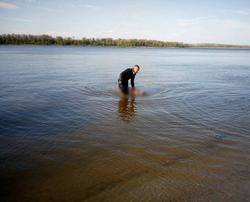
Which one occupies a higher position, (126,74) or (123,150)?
(126,74)

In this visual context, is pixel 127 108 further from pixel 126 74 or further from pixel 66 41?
pixel 66 41

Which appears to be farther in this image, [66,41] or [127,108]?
[66,41]

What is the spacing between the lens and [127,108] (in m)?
10.0

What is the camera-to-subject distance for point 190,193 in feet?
14.7

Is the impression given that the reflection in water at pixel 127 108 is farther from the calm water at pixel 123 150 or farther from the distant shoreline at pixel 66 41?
the distant shoreline at pixel 66 41

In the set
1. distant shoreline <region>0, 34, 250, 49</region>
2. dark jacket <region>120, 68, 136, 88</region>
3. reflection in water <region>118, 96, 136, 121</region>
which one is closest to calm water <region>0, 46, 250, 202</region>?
reflection in water <region>118, 96, 136, 121</region>

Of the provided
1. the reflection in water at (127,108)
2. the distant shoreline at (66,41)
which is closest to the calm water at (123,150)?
the reflection in water at (127,108)

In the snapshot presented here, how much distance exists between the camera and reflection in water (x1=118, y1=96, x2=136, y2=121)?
8.91m

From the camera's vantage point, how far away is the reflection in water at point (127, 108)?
29.2 ft

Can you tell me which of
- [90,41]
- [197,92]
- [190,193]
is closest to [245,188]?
[190,193]

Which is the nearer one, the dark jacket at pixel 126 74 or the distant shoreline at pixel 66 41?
the dark jacket at pixel 126 74

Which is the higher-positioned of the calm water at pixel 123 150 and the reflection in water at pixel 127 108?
the reflection in water at pixel 127 108

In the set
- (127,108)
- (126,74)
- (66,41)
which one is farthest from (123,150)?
(66,41)

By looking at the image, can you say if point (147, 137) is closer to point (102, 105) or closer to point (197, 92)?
point (102, 105)
